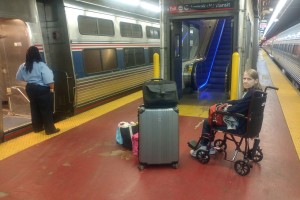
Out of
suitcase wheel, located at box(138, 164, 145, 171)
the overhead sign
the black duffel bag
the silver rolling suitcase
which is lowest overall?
suitcase wheel, located at box(138, 164, 145, 171)

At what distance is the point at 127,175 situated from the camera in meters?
3.34

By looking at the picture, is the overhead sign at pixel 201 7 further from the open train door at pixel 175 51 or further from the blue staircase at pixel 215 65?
the blue staircase at pixel 215 65

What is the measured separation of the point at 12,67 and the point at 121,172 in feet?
13.0

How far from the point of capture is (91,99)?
21.5 ft

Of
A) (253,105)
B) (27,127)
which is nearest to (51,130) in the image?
(27,127)

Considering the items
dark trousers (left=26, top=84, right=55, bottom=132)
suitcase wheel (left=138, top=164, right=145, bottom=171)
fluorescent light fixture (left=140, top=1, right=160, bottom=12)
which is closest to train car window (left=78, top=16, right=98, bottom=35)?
dark trousers (left=26, top=84, right=55, bottom=132)

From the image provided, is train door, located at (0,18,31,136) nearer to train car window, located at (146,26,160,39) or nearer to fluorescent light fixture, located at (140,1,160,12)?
fluorescent light fixture, located at (140,1,160,12)

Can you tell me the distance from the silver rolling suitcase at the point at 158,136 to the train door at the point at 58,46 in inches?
119

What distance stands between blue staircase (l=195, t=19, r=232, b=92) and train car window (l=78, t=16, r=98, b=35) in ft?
10.8

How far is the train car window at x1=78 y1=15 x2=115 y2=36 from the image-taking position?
609 cm

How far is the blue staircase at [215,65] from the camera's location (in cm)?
866

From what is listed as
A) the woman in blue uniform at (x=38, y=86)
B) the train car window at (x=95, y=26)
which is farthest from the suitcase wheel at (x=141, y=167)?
the train car window at (x=95, y=26)

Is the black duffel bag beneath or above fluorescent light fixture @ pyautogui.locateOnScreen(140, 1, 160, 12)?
beneath

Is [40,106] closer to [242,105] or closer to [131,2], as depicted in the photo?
[242,105]
